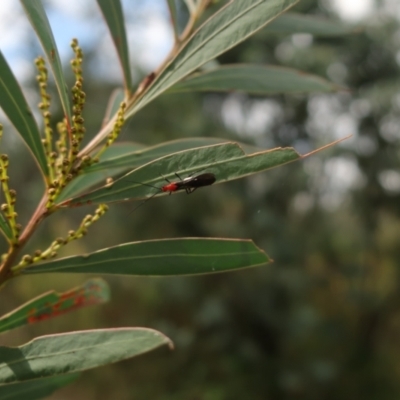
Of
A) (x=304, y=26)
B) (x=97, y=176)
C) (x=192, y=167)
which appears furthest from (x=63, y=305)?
(x=304, y=26)

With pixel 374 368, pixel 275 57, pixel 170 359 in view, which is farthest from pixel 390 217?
pixel 170 359

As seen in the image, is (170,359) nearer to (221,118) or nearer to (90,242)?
(90,242)

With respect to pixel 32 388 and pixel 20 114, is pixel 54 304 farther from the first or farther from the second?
pixel 20 114

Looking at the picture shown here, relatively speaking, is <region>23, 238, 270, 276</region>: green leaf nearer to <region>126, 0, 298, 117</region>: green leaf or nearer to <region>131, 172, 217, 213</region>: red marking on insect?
<region>131, 172, 217, 213</region>: red marking on insect

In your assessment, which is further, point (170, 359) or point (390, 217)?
point (390, 217)

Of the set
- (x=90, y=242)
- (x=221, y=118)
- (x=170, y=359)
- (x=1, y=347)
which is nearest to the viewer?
(x=1, y=347)

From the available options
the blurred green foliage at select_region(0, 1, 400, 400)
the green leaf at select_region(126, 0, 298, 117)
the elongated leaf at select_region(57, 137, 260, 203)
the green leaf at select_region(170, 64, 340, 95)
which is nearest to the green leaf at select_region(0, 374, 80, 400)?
the elongated leaf at select_region(57, 137, 260, 203)
